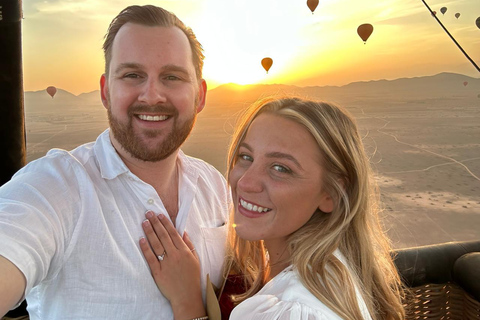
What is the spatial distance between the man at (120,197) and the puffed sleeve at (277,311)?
438 millimetres

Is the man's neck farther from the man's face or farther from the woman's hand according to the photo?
the woman's hand

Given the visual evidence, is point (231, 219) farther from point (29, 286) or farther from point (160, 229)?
point (29, 286)

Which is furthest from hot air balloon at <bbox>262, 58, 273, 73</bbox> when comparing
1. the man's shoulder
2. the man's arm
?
the man's arm

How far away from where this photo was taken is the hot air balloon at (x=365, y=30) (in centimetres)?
1670

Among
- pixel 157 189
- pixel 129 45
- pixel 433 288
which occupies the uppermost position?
pixel 129 45

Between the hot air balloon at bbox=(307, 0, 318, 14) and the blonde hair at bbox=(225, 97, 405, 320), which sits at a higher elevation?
the hot air balloon at bbox=(307, 0, 318, 14)

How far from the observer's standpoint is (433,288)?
202 cm

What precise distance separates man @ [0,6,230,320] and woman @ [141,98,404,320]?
0.14 metres

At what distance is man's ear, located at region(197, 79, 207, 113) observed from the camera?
2035mm

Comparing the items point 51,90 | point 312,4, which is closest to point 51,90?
point 51,90

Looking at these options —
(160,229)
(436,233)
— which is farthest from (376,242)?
(436,233)

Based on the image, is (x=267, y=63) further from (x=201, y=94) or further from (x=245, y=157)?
(x=245, y=157)

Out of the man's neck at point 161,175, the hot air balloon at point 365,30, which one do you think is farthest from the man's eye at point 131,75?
the hot air balloon at point 365,30

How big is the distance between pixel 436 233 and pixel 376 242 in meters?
5.11
